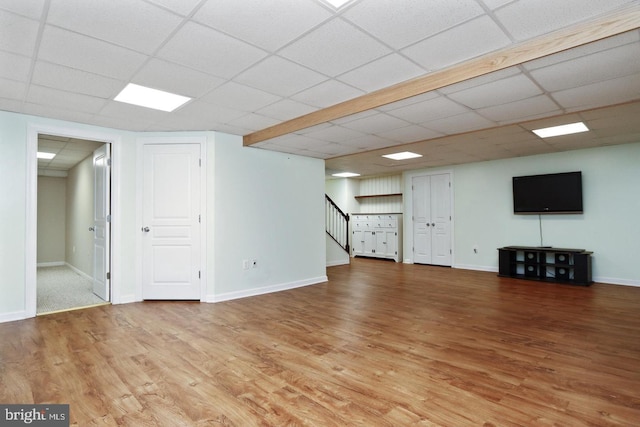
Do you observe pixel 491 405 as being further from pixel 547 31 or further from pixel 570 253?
pixel 570 253

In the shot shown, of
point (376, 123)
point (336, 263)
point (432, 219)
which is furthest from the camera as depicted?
point (336, 263)

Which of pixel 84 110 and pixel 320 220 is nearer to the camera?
pixel 84 110

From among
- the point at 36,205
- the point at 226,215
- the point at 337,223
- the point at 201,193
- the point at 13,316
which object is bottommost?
the point at 13,316

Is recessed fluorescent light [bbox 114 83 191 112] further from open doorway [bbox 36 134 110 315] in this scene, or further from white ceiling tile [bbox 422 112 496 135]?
white ceiling tile [bbox 422 112 496 135]

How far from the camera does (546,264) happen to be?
6.08 metres

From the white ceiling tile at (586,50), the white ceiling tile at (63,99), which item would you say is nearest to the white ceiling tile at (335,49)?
the white ceiling tile at (586,50)

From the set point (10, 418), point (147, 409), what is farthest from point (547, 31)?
point (10, 418)

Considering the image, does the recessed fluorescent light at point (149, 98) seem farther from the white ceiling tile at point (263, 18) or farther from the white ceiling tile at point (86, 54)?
the white ceiling tile at point (263, 18)

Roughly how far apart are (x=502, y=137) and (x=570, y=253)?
2.55 metres

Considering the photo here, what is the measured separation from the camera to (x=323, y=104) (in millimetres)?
3625

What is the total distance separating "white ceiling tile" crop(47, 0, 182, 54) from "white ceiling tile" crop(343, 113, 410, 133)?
7.46 feet

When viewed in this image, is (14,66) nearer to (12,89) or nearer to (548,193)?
(12,89)

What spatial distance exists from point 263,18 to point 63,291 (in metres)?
5.44

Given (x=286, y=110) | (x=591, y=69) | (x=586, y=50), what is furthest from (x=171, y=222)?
(x=591, y=69)
